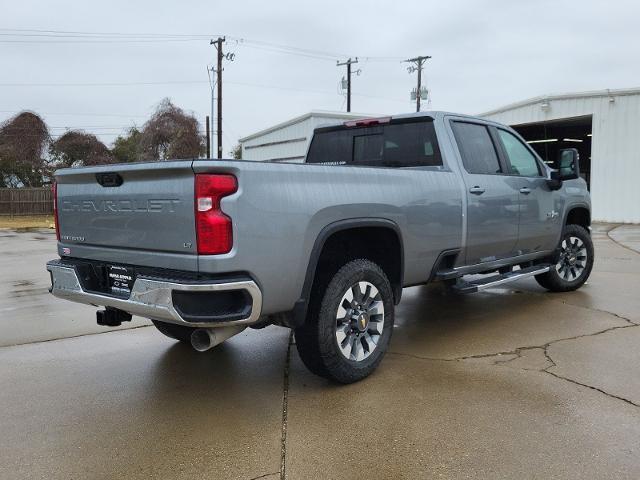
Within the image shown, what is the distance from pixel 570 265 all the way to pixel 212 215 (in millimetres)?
5322

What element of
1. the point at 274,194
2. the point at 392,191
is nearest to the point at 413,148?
the point at 392,191

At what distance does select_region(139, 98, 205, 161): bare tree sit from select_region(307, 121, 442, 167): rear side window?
110 ft

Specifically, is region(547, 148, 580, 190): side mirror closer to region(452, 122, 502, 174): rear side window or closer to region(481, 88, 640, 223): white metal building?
region(452, 122, 502, 174): rear side window

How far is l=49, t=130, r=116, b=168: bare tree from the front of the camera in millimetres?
32688

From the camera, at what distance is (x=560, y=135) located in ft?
83.4

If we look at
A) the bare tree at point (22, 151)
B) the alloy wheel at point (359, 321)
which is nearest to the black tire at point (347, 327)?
the alloy wheel at point (359, 321)

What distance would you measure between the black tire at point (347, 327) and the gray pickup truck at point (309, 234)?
0.01 metres

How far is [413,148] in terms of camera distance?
4.98 metres

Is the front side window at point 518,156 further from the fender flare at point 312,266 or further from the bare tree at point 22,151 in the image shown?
the bare tree at point 22,151

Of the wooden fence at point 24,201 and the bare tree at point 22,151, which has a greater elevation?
the bare tree at point 22,151

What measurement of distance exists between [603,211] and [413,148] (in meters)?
17.3

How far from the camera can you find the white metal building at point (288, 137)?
24688 millimetres

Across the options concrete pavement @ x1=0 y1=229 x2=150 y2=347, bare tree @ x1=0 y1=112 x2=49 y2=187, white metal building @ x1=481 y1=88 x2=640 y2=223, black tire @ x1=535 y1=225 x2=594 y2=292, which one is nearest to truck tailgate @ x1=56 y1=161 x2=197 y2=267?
concrete pavement @ x1=0 y1=229 x2=150 y2=347

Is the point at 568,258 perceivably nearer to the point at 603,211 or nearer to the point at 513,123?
the point at 603,211
